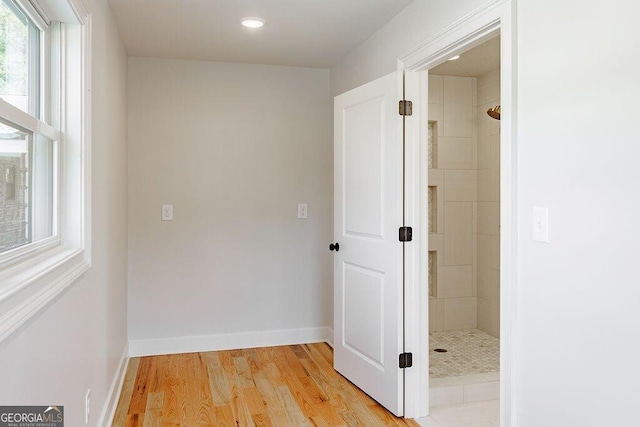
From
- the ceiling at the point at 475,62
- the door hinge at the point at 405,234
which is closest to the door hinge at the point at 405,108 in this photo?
the door hinge at the point at 405,234

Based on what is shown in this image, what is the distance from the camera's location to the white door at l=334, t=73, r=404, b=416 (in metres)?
2.86

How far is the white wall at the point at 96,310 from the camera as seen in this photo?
4.36 ft

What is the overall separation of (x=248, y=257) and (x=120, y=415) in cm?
163

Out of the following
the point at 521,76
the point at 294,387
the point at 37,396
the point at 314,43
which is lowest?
the point at 294,387

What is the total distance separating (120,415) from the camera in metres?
2.80

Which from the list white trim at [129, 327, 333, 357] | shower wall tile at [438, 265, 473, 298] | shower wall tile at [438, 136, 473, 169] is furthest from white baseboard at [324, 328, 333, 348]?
shower wall tile at [438, 136, 473, 169]

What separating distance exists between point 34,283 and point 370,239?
2.05 metres

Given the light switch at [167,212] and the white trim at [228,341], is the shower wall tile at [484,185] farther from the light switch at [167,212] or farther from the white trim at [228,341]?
the light switch at [167,212]

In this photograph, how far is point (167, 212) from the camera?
3.95 m

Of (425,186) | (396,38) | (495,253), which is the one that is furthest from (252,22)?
(495,253)

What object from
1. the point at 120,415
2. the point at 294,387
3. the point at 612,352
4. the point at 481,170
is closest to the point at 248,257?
the point at 294,387

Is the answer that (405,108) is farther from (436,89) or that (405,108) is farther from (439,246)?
(439,246)

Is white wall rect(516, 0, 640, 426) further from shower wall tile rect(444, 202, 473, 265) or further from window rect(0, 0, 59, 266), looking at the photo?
shower wall tile rect(444, 202, 473, 265)

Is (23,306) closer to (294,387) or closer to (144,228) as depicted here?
(294,387)
